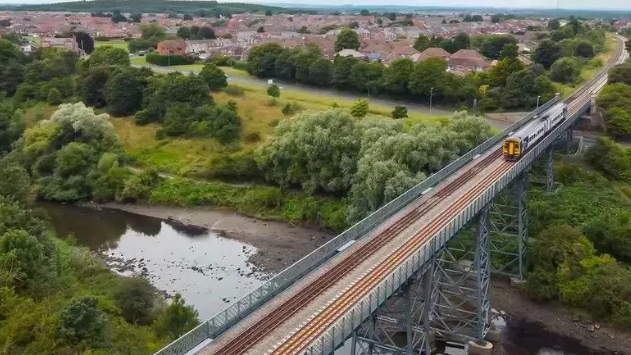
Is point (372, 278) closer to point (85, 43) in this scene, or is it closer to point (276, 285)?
point (276, 285)

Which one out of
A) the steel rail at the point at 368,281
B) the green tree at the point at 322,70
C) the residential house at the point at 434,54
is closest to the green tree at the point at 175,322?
the steel rail at the point at 368,281

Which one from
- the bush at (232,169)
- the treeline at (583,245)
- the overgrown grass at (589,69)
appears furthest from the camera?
the overgrown grass at (589,69)

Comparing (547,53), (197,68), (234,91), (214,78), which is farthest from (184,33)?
(547,53)

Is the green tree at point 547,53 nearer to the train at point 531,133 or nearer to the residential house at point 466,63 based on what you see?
the residential house at point 466,63

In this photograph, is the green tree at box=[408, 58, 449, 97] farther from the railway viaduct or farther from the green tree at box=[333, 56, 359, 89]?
the railway viaduct

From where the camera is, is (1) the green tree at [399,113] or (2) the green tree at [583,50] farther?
(2) the green tree at [583,50]

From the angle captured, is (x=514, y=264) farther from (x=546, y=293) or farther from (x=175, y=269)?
(x=175, y=269)
